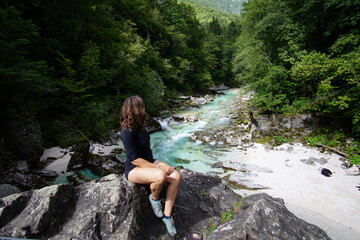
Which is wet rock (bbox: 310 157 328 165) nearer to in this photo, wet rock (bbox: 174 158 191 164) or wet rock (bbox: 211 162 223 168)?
wet rock (bbox: 211 162 223 168)

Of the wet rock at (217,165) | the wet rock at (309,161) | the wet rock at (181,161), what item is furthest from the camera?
the wet rock at (181,161)

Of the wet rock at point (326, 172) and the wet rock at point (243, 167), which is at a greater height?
the wet rock at point (326, 172)

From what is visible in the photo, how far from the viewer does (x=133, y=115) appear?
2947 mm

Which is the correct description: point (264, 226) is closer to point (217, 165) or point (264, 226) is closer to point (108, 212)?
point (108, 212)

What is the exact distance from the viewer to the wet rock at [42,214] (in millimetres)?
2518

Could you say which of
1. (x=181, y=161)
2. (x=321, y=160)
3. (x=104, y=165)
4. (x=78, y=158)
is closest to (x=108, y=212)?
(x=104, y=165)

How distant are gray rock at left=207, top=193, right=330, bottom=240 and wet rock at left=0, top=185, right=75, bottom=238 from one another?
241 cm

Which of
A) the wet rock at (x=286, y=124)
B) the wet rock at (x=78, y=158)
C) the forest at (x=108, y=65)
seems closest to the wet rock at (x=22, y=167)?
the wet rock at (x=78, y=158)

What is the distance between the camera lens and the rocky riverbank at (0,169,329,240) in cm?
263

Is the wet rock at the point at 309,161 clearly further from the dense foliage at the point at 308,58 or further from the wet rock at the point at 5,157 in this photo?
the wet rock at the point at 5,157

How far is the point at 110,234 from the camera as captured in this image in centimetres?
266

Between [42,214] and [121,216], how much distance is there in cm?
112

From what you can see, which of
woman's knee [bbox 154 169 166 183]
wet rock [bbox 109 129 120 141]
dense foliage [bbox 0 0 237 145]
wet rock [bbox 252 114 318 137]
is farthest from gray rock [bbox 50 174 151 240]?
wet rock [bbox 252 114 318 137]

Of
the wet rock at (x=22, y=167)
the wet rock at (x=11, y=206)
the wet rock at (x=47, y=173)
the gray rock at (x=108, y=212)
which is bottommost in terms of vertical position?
the wet rock at (x=47, y=173)
